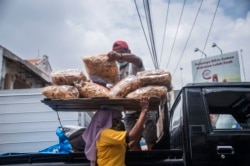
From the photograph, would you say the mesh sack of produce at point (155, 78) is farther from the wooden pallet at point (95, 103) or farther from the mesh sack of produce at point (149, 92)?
the wooden pallet at point (95, 103)

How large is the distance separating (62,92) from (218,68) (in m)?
15.1

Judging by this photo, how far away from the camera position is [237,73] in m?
15.4

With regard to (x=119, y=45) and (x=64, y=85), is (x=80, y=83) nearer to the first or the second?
(x=64, y=85)

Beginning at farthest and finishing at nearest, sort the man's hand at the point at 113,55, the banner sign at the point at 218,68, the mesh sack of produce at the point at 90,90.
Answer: the banner sign at the point at 218,68, the man's hand at the point at 113,55, the mesh sack of produce at the point at 90,90

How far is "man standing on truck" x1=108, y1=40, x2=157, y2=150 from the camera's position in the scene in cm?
307

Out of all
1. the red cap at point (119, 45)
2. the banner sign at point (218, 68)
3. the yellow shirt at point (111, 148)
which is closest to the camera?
the yellow shirt at point (111, 148)

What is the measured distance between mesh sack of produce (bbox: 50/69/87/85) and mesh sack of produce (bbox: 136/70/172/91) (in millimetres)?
566

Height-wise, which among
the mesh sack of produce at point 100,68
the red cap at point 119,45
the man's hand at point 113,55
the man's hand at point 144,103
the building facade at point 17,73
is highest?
the building facade at point 17,73

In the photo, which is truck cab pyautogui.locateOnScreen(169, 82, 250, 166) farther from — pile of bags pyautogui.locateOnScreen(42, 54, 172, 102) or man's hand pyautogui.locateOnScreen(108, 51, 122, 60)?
man's hand pyautogui.locateOnScreen(108, 51, 122, 60)

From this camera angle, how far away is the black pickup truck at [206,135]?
2.30m

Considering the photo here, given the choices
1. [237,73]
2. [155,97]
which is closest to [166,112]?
[155,97]

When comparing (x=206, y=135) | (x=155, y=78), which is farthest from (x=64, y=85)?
(x=206, y=135)

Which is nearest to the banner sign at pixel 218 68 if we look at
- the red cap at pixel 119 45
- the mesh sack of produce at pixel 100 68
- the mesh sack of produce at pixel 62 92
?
the red cap at pixel 119 45

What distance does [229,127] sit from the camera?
2.57m
